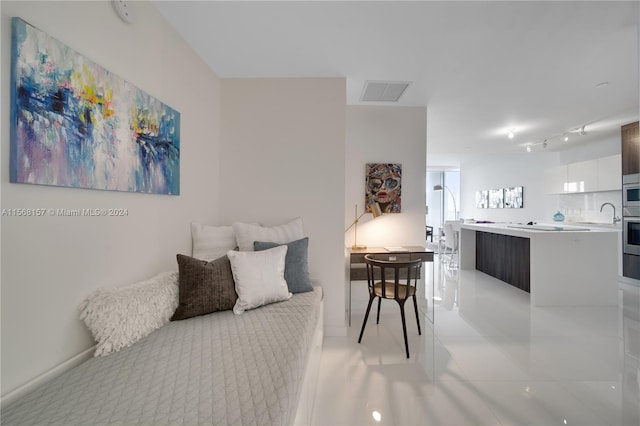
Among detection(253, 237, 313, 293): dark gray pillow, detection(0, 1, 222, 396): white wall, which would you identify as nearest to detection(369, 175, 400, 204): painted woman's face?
detection(253, 237, 313, 293): dark gray pillow

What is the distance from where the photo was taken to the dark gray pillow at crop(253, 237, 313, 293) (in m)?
2.28

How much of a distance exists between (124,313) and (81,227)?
1.54ft

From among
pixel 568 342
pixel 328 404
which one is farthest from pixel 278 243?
pixel 568 342

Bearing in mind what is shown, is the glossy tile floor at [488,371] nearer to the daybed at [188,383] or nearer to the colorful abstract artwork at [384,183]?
the daybed at [188,383]

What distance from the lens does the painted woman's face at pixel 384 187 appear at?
12.0 ft

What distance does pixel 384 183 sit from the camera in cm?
364

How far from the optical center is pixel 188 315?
1.71 m

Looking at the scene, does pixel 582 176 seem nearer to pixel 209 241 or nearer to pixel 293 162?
pixel 293 162

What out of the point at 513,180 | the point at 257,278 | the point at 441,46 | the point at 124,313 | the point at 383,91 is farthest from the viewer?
the point at 513,180

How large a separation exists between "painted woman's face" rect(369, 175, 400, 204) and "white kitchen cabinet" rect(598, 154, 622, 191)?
14.0 feet

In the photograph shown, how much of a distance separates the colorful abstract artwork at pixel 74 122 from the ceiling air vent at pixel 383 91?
7.03ft

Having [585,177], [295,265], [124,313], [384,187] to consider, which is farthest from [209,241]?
[585,177]

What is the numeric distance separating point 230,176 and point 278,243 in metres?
0.88

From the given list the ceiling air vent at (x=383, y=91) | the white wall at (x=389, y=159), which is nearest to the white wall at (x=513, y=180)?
the white wall at (x=389, y=159)
